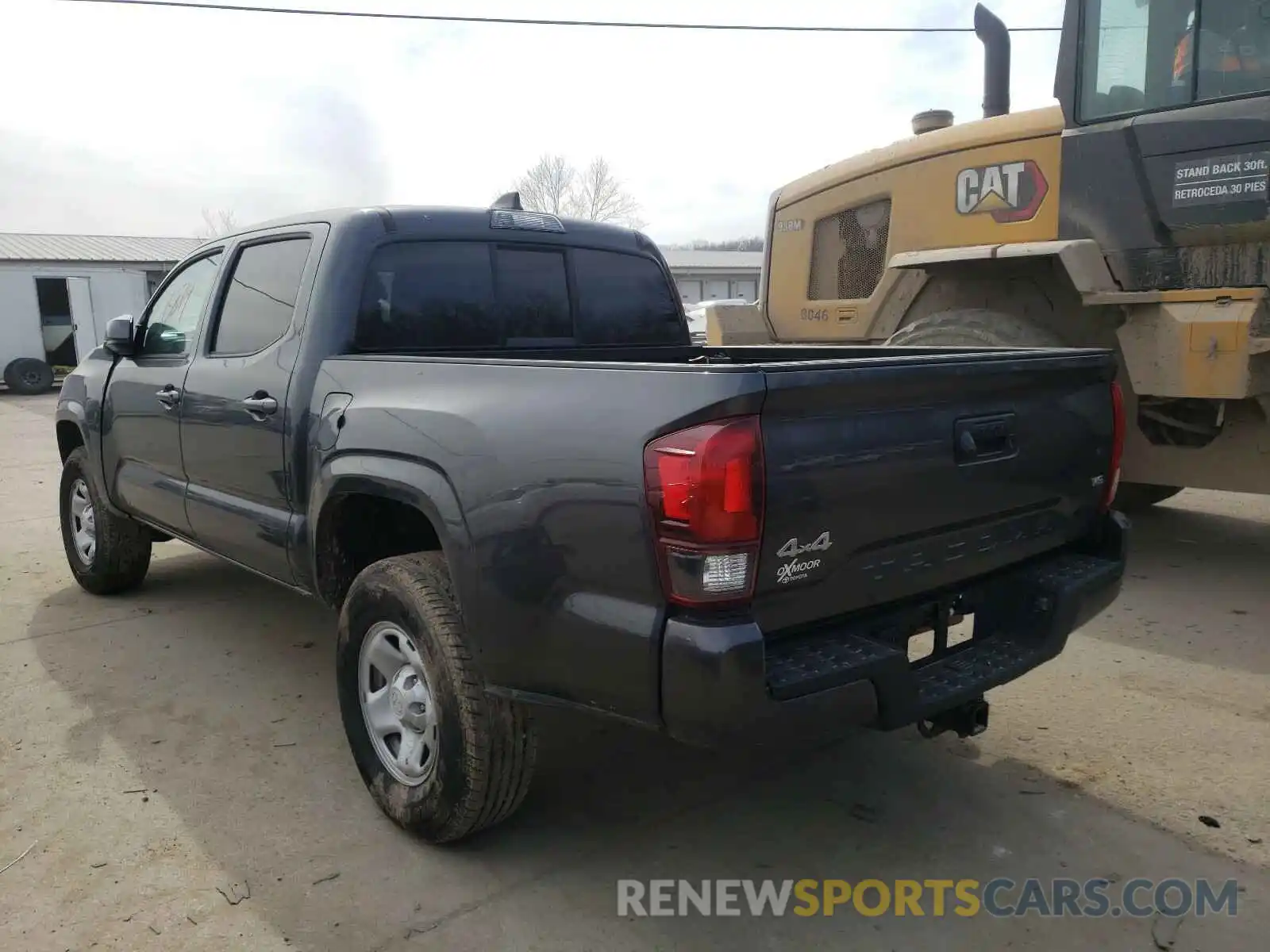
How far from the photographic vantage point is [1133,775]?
3416mm

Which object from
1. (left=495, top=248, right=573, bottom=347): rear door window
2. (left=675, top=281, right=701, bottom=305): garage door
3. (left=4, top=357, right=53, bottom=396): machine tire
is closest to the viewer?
(left=495, top=248, right=573, bottom=347): rear door window

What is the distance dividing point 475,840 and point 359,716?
0.58m

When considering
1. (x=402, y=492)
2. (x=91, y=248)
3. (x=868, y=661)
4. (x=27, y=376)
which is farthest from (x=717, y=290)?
(x=868, y=661)

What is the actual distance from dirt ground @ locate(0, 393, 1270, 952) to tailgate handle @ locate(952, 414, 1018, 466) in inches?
36.7

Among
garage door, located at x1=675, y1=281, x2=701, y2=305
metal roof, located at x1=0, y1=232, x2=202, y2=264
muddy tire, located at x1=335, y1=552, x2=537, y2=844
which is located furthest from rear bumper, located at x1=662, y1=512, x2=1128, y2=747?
garage door, located at x1=675, y1=281, x2=701, y2=305

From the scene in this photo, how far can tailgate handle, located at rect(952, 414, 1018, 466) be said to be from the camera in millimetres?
2715

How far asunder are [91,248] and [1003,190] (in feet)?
91.6

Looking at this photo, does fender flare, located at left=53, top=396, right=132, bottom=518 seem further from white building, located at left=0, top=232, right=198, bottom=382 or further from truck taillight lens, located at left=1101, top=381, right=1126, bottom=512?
white building, located at left=0, top=232, right=198, bottom=382

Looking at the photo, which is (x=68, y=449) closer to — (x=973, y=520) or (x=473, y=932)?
(x=473, y=932)

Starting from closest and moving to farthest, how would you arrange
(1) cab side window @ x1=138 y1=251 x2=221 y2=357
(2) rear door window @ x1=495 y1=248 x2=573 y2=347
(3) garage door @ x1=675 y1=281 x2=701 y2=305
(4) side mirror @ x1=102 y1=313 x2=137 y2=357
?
(2) rear door window @ x1=495 y1=248 x2=573 y2=347 → (1) cab side window @ x1=138 y1=251 x2=221 y2=357 → (4) side mirror @ x1=102 y1=313 x2=137 y2=357 → (3) garage door @ x1=675 y1=281 x2=701 y2=305

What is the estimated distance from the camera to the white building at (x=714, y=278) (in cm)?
4112

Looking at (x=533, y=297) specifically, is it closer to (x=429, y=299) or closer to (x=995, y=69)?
(x=429, y=299)

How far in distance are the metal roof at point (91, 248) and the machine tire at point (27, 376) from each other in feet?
9.75

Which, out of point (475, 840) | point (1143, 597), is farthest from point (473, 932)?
point (1143, 597)
